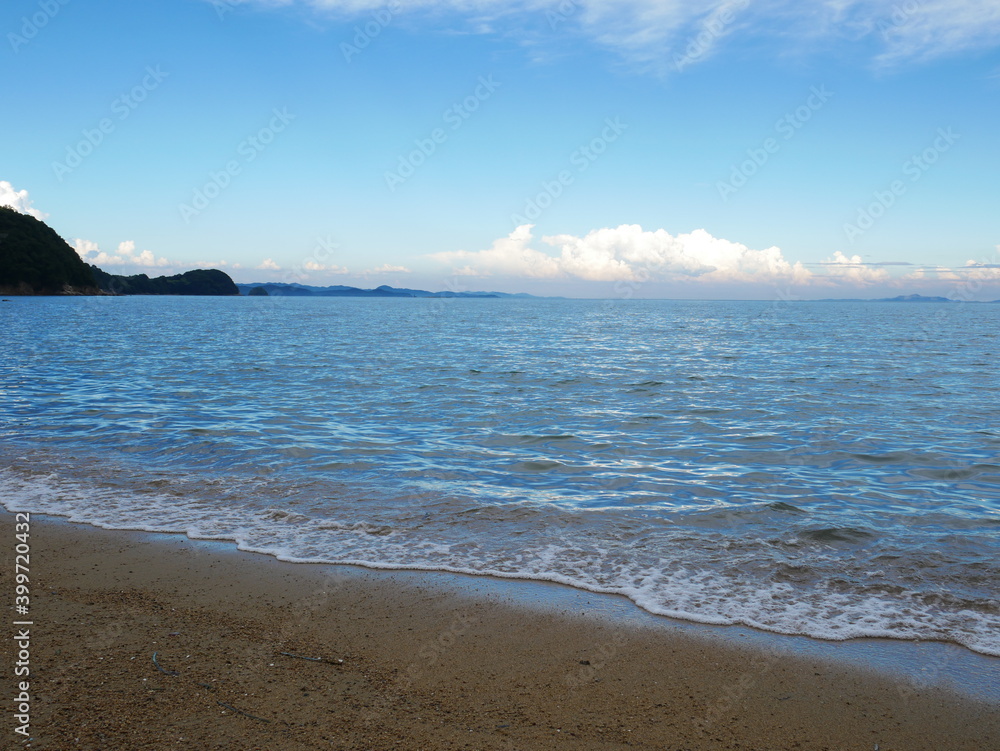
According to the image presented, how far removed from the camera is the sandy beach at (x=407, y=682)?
142 inches

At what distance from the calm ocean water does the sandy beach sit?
86cm

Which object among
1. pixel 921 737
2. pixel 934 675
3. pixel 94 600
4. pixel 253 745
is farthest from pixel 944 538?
pixel 94 600

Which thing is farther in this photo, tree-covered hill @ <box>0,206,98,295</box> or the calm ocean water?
tree-covered hill @ <box>0,206,98,295</box>

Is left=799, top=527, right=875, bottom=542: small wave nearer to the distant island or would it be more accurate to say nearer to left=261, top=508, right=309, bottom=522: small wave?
left=261, top=508, right=309, bottom=522: small wave

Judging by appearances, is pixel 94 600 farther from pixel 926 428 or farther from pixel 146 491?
pixel 926 428

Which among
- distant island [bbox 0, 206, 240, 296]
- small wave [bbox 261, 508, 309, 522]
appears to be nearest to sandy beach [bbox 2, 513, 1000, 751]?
small wave [bbox 261, 508, 309, 522]

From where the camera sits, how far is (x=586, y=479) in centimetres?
978

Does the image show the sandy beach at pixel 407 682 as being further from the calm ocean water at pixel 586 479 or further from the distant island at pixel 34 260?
the distant island at pixel 34 260

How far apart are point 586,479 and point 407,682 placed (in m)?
5.95

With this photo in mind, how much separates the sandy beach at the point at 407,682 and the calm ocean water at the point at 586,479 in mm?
861

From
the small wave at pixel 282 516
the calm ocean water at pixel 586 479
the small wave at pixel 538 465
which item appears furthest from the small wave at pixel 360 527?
the small wave at pixel 538 465

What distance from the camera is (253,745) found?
3.45 m

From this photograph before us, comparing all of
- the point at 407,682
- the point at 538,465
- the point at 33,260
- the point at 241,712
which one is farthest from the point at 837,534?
the point at 33,260

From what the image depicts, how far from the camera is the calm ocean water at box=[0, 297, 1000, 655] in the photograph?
6.23m
